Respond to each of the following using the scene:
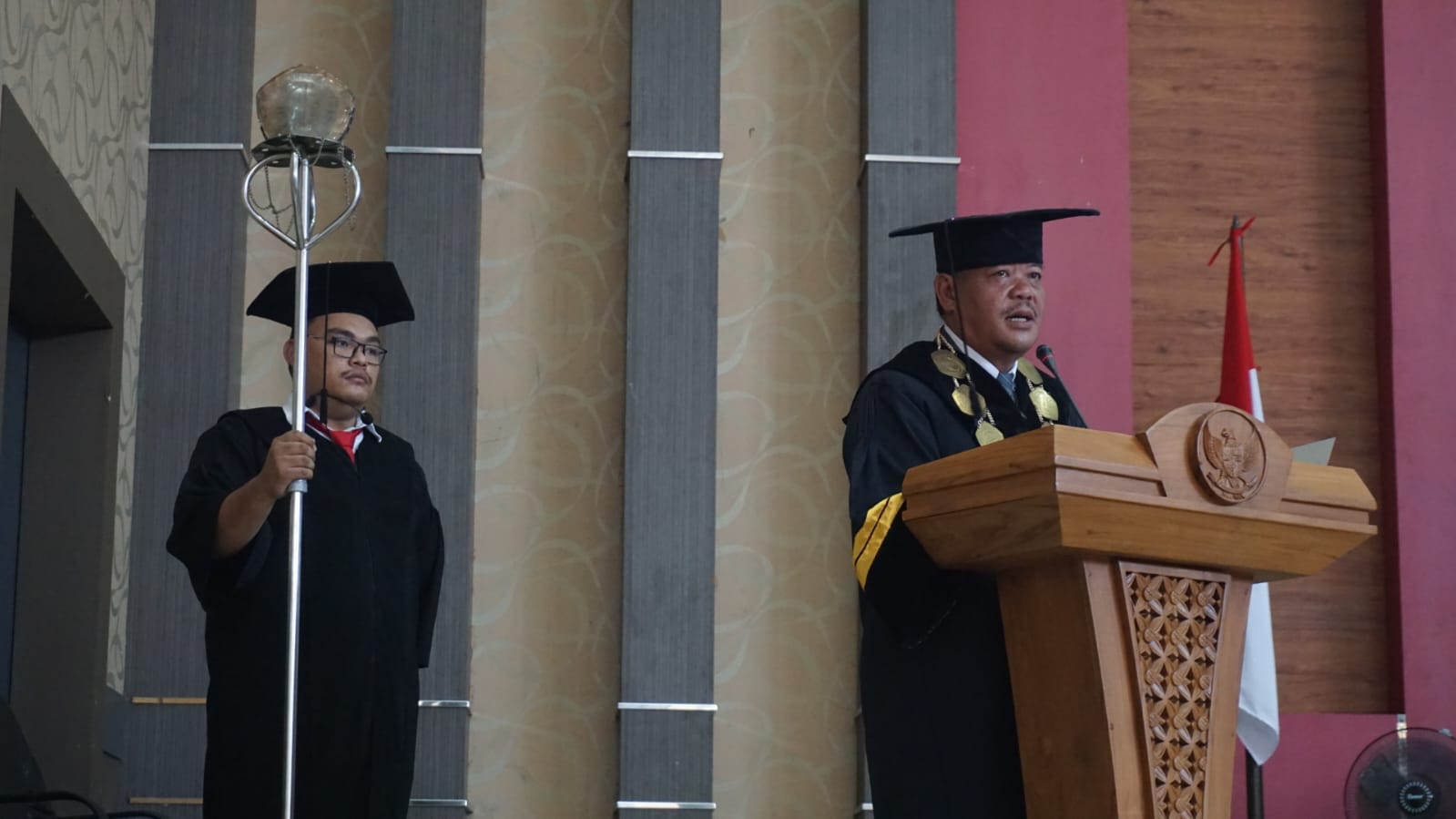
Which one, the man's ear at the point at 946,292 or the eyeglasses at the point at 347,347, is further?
the eyeglasses at the point at 347,347

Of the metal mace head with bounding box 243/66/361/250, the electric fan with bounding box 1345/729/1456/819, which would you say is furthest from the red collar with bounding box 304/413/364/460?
the electric fan with bounding box 1345/729/1456/819

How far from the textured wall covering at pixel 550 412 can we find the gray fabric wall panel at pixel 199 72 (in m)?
0.68

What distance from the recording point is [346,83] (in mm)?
4969

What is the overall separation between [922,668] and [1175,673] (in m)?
0.41

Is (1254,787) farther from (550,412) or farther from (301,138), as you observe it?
(301,138)

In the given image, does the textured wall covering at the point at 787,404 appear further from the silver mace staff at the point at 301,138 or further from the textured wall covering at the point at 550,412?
the silver mace staff at the point at 301,138

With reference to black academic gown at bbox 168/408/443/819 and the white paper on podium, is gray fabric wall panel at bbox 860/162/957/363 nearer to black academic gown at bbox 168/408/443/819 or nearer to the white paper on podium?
the white paper on podium

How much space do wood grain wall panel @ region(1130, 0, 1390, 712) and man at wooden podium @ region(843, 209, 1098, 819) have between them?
7.35 ft

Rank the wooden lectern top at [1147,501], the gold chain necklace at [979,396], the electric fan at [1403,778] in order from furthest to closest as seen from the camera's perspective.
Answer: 1. the electric fan at [1403,778]
2. the gold chain necklace at [979,396]
3. the wooden lectern top at [1147,501]

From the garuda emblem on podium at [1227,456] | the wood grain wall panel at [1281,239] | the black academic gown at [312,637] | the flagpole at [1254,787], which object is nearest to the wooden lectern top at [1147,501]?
the garuda emblem on podium at [1227,456]

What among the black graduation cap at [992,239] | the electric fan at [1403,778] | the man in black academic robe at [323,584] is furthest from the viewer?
the electric fan at [1403,778]

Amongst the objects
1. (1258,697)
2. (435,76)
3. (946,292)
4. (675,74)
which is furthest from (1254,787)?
(435,76)

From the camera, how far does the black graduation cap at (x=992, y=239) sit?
2.92 m

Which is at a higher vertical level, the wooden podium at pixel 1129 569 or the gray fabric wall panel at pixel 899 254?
the gray fabric wall panel at pixel 899 254
